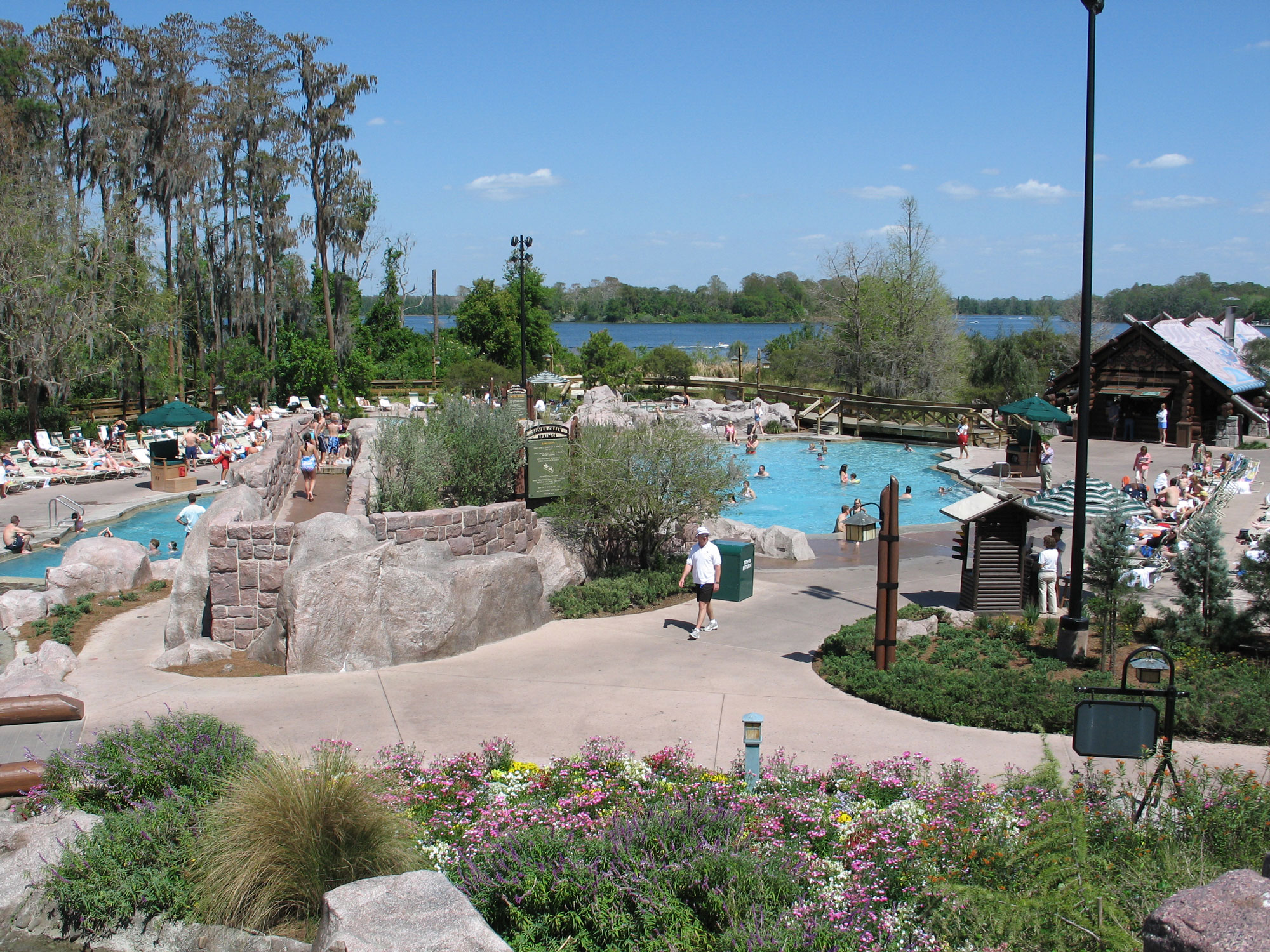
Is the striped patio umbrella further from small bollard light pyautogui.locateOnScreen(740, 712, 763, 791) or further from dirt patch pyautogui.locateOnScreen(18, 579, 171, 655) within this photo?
dirt patch pyautogui.locateOnScreen(18, 579, 171, 655)

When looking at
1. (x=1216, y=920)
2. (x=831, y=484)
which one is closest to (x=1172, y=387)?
(x=831, y=484)

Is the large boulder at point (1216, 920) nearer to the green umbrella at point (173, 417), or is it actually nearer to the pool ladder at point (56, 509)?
the pool ladder at point (56, 509)

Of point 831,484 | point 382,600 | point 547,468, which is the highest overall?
point 547,468

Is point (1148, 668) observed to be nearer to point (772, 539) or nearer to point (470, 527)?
point (470, 527)

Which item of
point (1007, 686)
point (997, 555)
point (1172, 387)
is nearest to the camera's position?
point (1007, 686)

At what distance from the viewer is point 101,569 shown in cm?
1508

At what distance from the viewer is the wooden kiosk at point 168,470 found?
26.5 meters

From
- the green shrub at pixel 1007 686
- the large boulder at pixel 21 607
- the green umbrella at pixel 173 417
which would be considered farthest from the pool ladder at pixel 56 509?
the green shrub at pixel 1007 686

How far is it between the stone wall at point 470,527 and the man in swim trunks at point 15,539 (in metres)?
11.6

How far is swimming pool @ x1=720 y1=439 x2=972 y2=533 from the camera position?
86.6ft

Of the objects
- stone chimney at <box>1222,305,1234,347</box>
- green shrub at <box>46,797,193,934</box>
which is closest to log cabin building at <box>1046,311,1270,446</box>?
stone chimney at <box>1222,305,1234,347</box>

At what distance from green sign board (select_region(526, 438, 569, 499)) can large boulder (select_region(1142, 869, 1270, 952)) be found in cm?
1149

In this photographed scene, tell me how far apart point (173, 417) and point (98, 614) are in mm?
15720

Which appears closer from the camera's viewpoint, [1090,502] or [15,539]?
[1090,502]
